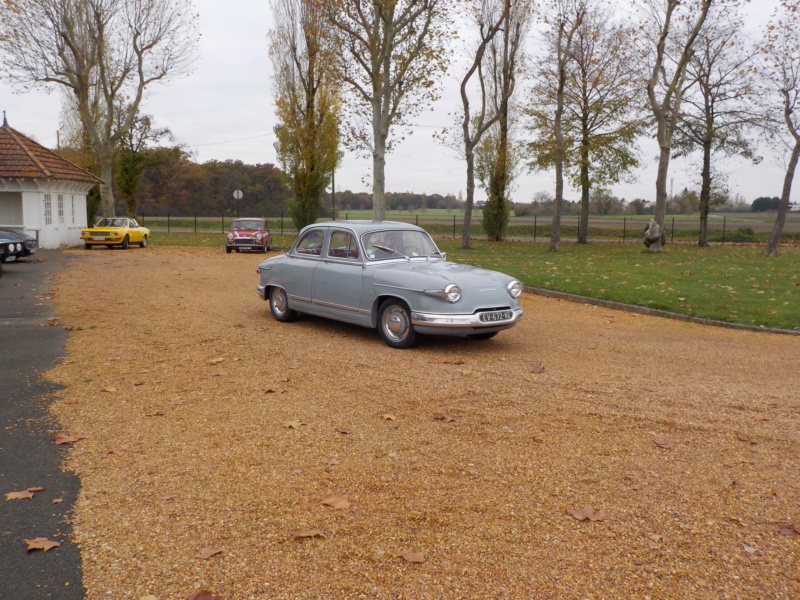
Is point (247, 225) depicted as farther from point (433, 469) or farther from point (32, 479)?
point (433, 469)

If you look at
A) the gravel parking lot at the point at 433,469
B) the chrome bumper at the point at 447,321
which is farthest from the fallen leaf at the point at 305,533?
the chrome bumper at the point at 447,321

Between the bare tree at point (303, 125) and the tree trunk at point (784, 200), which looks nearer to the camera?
the tree trunk at point (784, 200)

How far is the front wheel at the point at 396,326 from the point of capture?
339 inches

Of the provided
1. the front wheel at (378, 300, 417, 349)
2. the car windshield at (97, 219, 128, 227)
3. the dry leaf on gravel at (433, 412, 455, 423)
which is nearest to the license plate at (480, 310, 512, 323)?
the front wheel at (378, 300, 417, 349)

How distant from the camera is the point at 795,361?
335 inches

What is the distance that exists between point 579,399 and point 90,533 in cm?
422

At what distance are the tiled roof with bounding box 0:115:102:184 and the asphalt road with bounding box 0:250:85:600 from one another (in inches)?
885

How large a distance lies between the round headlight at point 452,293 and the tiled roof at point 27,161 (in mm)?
26312

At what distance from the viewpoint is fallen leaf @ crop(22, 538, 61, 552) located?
3.62 metres

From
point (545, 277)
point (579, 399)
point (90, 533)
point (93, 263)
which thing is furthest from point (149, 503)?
point (93, 263)

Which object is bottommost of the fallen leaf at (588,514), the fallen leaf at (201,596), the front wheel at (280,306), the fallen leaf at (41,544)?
the fallen leaf at (201,596)

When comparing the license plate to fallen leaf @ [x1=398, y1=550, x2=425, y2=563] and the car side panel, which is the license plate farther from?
fallen leaf @ [x1=398, y1=550, x2=425, y2=563]

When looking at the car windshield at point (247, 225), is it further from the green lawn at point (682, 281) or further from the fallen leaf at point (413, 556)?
the fallen leaf at point (413, 556)

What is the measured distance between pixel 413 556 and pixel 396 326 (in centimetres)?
535
